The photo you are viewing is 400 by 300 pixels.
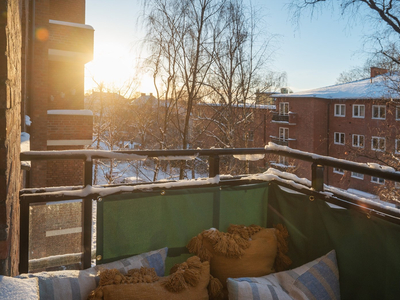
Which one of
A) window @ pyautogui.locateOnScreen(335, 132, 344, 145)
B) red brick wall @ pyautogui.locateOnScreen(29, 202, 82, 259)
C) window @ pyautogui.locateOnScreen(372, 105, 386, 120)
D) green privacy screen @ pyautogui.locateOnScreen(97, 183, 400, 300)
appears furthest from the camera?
window @ pyautogui.locateOnScreen(335, 132, 344, 145)

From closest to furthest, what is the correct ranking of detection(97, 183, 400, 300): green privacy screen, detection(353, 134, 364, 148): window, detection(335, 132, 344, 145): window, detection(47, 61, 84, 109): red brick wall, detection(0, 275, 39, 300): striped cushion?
detection(0, 275, 39, 300): striped cushion
detection(97, 183, 400, 300): green privacy screen
detection(47, 61, 84, 109): red brick wall
detection(353, 134, 364, 148): window
detection(335, 132, 344, 145): window

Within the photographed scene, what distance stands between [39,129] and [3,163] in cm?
855

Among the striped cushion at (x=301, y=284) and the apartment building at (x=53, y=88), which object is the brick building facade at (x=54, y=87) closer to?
the apartment building at (x=53, y=88)

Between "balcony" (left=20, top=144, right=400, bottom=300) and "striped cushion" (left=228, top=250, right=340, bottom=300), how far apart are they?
3.1 inches

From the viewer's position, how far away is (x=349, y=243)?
2.16 meters

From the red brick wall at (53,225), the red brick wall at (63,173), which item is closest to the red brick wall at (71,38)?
the red brick wall at (63,173)

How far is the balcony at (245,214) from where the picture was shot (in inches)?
79.0

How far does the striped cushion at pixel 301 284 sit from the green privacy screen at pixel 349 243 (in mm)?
77

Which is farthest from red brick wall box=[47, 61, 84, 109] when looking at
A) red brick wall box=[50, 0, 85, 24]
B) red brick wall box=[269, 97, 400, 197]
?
red brick wall box=[269, 97, 400, 197]

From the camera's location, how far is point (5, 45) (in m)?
1.48

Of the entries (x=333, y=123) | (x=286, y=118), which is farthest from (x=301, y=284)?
(x=286, y=118)

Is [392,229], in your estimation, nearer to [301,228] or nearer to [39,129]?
[301,228]

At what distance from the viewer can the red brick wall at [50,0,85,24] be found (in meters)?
11.0

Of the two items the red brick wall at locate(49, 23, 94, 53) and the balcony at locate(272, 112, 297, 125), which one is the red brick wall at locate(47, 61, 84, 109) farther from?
the balcony at locate(272, 112, 297, 125)
